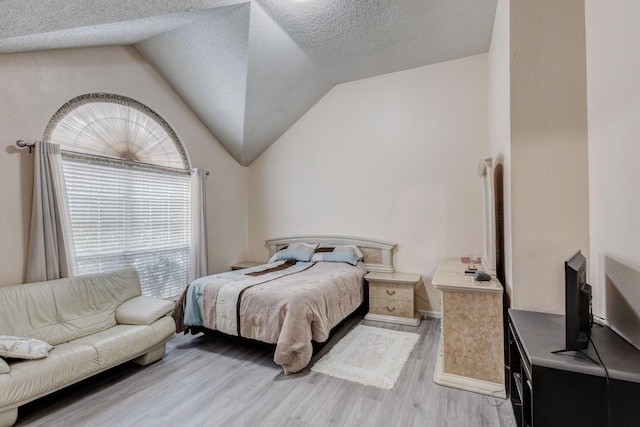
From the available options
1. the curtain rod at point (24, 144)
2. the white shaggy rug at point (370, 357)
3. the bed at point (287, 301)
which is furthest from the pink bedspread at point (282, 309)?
the curtain rod at point (24, 144)

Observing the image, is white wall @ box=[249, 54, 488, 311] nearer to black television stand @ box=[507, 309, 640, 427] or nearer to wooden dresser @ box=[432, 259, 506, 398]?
wooden dresser @ box=[432, 259, 506, 398]

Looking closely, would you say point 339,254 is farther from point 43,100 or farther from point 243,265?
point 43,100

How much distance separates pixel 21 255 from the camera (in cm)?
254

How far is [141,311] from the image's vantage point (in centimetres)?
271

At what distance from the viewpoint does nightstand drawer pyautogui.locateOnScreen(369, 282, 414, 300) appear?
3.59 meters

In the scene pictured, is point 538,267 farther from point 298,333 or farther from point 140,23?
point 140,23

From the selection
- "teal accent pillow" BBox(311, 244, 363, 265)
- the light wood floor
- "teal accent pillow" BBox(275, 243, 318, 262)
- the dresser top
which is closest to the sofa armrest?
the light wood floor

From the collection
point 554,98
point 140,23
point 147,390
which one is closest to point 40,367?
point 147,390

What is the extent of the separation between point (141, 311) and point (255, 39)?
114 inches

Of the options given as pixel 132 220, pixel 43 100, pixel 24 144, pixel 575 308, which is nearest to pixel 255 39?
pixel 43 100

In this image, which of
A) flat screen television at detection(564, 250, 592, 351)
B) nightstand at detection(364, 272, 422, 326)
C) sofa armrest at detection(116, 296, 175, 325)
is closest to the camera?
flat screen television at detection(564, 250, 592, 351)

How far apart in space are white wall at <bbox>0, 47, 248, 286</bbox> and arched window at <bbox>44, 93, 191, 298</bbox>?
0.12 metres

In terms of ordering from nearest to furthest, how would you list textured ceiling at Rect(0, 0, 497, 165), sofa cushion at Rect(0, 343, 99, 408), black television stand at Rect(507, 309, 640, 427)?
black television stand at Rect(507, 309, 640, 427), sofa cushion at Rect(0, 343, 99, 408), textured ceiling at Rect(0, 0, 497, 165)

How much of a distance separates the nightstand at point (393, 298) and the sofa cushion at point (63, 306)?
8.95ft
